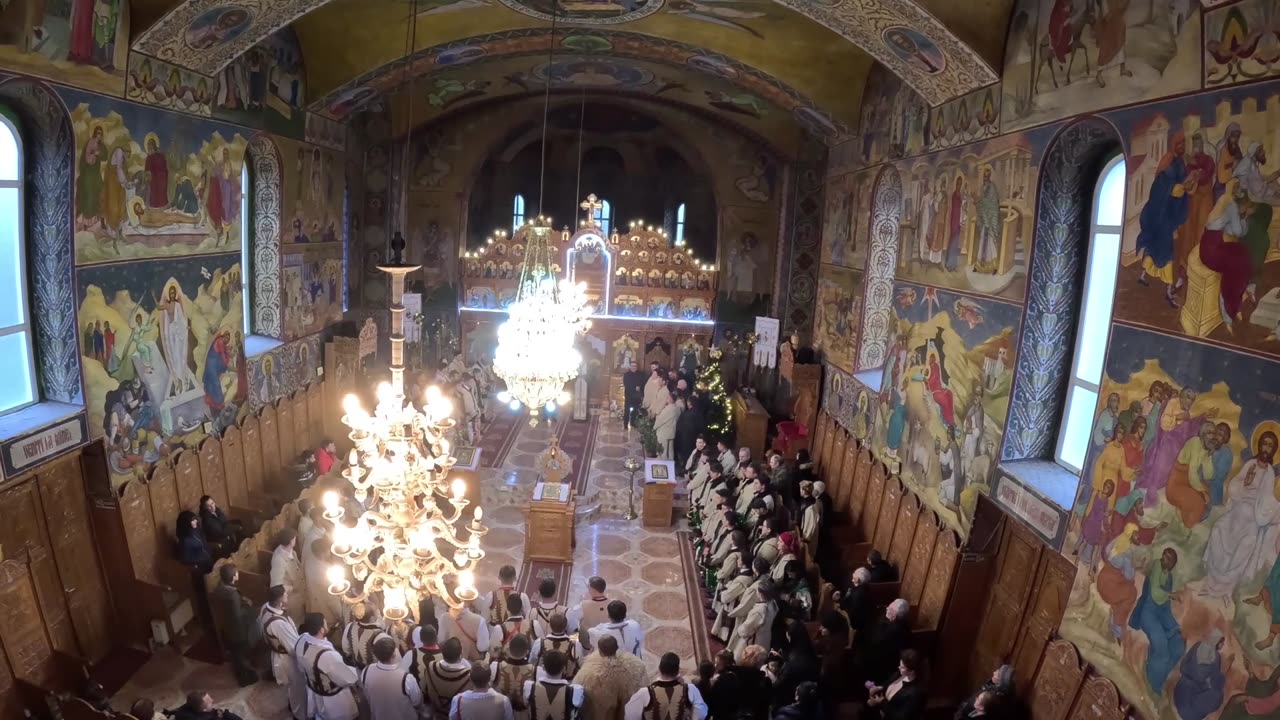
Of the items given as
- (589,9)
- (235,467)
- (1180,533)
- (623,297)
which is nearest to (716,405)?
(623,297)

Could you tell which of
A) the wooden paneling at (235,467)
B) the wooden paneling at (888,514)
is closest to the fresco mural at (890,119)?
the wooden paneling at (888,514)

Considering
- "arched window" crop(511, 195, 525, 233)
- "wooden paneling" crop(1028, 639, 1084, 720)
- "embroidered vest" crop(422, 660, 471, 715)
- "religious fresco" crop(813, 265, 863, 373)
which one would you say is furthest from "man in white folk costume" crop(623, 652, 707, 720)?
"arched window" crop(511, 195, 525, 233)

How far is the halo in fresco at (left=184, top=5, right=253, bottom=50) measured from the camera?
8.79 meters

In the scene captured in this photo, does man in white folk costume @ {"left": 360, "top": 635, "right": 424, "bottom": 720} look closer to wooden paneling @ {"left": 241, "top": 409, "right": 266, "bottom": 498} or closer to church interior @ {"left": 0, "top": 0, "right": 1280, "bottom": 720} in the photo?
church interior @ {"left": 0, "top": 0, "right": 1280, "bottom": 720}

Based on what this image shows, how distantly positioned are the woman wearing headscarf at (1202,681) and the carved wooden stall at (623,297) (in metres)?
14.1

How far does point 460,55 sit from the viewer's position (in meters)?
13.8

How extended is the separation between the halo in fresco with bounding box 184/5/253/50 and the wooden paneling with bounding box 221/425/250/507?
5332mm

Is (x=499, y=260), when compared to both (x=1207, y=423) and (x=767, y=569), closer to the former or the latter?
(x=767, y=569)

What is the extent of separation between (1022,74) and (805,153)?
980cm

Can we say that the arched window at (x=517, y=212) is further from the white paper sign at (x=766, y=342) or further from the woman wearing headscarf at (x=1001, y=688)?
the woman wearing headscarf at (x=1001, y=688)

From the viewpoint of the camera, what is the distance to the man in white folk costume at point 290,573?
356 inches

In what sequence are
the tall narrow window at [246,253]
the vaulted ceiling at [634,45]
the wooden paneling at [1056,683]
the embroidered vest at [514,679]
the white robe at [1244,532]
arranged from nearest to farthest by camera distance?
the white robe at [1244,532]
the embroidered vest at [514,679]
the wooden paneling at [1056,683]
the vaulted ceiling at [634,45]
the tall narrow window at [246,253]

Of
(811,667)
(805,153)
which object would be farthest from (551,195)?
(811,667)

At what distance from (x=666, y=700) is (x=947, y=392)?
5.40 metres
